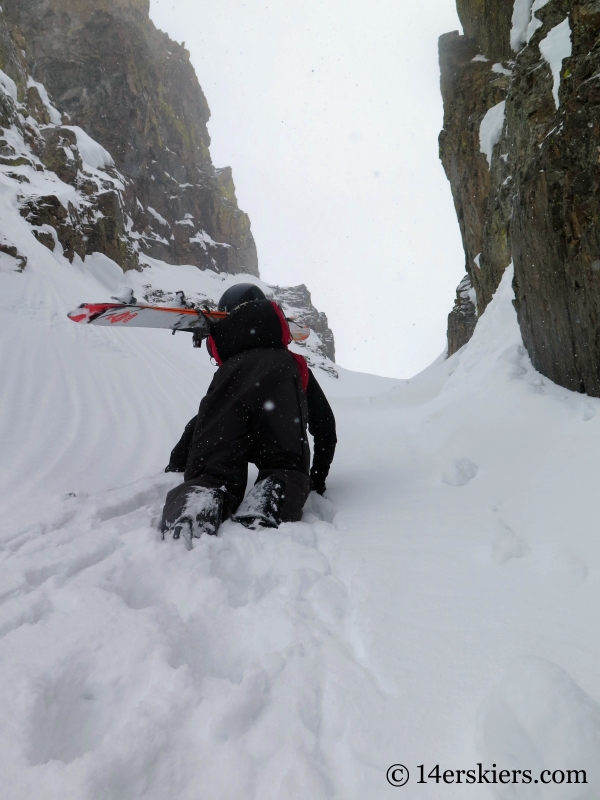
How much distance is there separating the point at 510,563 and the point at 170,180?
6285cm

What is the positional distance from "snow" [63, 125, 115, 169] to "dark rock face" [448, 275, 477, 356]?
37.0 meters

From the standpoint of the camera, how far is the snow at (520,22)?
26.4 ft

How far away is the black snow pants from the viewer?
91.7 inches

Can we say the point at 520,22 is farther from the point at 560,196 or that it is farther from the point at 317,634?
the point at 317,634

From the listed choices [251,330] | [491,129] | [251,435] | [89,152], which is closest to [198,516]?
[251,435]

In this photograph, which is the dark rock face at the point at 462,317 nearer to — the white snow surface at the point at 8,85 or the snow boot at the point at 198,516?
the snow boot at the point at 198,516

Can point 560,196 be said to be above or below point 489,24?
below

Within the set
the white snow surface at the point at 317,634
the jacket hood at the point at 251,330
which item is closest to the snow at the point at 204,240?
the jacket hood at the point at 251,330

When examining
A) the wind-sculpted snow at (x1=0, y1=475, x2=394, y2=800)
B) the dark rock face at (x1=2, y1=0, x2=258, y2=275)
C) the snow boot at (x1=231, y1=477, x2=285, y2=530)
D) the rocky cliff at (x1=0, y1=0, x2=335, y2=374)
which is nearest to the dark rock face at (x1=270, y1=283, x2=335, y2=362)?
the rocky cliff at (x1=0, y1=0, x2=335, y2=374)

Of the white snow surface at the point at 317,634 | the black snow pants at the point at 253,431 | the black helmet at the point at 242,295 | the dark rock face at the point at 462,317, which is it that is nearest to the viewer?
the white snow surface at the point at 317,634

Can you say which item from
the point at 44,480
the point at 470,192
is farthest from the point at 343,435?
the point at 470,192

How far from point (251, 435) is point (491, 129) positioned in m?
10.4

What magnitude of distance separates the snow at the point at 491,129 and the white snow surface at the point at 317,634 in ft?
29.1

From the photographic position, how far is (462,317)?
1438 cm
